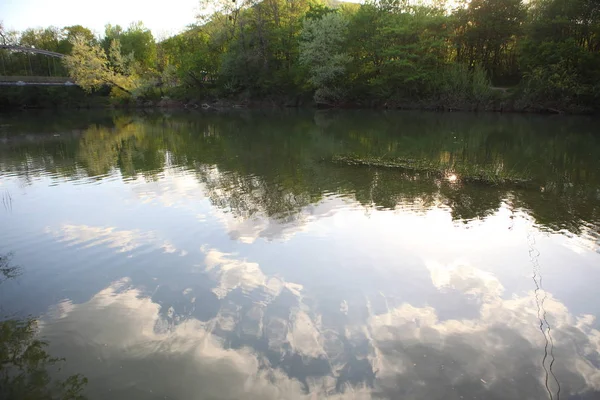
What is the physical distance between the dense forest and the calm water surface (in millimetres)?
27540

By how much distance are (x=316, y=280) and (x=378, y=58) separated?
165ft

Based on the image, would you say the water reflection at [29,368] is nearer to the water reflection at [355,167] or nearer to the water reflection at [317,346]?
the water reflection at [317,346]

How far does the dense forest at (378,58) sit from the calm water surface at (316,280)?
27540 millimetres

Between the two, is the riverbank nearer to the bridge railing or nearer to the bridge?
the bridge

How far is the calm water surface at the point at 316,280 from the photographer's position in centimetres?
514

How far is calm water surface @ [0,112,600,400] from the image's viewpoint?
5137mm

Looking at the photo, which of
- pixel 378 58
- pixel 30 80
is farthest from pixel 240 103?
pixel 30 80

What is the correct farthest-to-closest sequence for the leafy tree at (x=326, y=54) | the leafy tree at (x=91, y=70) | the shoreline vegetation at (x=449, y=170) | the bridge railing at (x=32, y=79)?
the bridge railing at (x=32, y=79)
the leafy tree at (x=91, y=70)
the leafy tree at (x=326, y=54)
the shoreline vegetation at (x=449, y=170)

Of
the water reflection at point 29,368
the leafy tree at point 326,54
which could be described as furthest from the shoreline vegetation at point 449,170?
the leafy tree at point 326,54

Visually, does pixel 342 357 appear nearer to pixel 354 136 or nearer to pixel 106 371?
pixel 106 371

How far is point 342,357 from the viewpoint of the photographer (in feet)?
17.8

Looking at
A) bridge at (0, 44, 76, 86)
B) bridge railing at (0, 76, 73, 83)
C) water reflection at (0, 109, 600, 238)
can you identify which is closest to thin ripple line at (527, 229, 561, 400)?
water reflection at (0, 109, 600, 238)

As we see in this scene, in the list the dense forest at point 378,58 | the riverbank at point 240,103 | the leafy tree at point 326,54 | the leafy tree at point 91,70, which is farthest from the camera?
the leafy tree at point 91,70

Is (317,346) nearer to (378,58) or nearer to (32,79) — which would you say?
(378,58)
